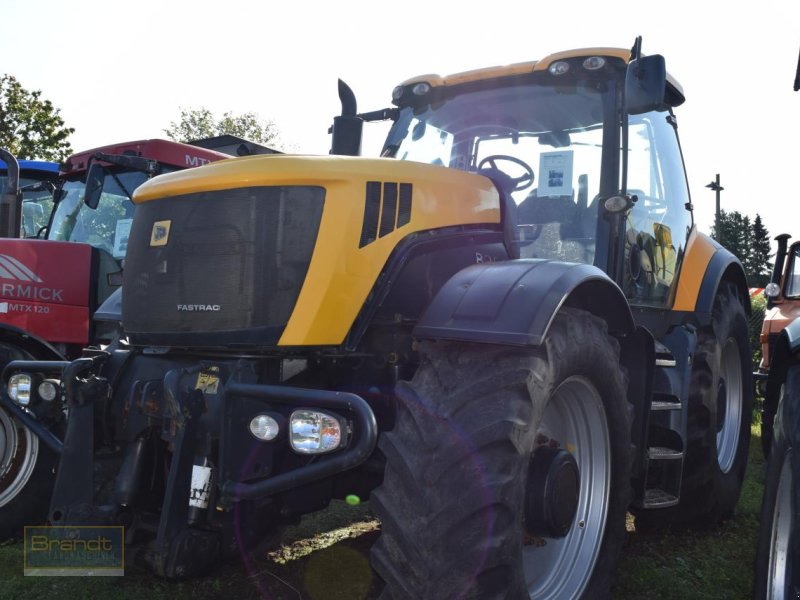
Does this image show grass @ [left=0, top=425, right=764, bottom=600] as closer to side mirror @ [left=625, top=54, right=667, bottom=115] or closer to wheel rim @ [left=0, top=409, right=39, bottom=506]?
wheel rim @ [left=0, top=409, right=39, bottom=506]

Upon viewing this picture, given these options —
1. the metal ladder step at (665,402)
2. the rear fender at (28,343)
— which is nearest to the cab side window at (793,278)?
the metal ladder step at (665,402)

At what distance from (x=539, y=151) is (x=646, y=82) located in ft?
2.24

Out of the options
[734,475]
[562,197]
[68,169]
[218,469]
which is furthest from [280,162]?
[68,169]

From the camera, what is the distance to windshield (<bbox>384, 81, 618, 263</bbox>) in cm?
371

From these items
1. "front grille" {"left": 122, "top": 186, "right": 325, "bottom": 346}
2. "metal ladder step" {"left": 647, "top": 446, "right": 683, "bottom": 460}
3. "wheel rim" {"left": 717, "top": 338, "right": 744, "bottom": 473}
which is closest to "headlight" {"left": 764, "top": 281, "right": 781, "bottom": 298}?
"wheel rim" {"left": 717, "top": 338, "right": 744, "bottom": 473}

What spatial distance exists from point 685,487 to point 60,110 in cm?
2634

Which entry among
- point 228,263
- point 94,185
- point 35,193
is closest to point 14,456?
point 228,263

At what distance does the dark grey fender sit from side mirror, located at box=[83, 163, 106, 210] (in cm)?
439

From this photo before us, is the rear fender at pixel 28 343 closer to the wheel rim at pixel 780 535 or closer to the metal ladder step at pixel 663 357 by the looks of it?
the metal ladder step at pixel 663 357

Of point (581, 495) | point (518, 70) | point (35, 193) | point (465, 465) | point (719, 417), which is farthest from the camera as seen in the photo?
point (35, 193)

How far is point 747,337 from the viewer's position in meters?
5.16

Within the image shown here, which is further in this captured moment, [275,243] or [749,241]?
[749,241]

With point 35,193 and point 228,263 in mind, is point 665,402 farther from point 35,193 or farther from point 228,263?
point 35,193

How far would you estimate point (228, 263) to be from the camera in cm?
287
